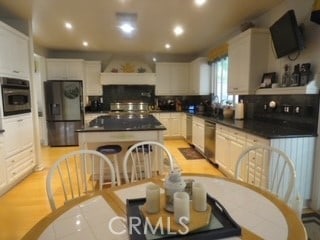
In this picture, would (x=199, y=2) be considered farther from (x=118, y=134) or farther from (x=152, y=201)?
(x=152, y=201)

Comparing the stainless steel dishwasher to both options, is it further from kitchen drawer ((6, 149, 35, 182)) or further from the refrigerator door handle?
the refrigerator door handle

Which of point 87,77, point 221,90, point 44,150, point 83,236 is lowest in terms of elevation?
point 44,150

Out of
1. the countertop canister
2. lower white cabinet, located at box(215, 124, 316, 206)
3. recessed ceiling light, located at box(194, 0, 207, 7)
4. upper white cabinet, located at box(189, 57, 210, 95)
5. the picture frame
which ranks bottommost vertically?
lower white cabinet, located at box(215, 124, 316, 206)

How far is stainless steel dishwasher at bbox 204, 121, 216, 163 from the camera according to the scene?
410cm

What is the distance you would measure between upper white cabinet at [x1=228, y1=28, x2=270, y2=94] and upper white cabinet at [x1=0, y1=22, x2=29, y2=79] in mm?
3480

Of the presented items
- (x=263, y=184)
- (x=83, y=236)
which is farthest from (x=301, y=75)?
(x=83, y=236)

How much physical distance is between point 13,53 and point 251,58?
3.58m

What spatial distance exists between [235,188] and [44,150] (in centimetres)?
524

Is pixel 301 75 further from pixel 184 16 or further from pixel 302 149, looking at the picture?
pixel 184 16

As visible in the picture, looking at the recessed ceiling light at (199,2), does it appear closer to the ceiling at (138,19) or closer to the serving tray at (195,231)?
the ceiling at (138,19)

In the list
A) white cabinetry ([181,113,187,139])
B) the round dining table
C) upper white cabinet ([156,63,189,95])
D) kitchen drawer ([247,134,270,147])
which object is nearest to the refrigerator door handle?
upper white cabinet ([156,63,189,95])

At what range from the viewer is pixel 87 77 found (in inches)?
252

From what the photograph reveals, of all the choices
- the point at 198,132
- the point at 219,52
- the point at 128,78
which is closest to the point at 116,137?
the point at 198,132

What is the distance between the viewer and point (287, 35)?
2.73 m
